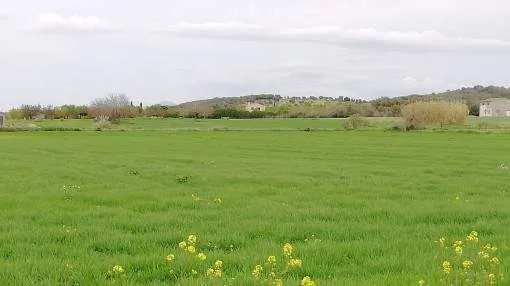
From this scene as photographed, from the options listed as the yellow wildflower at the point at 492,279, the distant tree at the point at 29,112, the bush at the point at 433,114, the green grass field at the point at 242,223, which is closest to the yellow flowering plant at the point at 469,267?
the yellow wildflower at the point at 492,279

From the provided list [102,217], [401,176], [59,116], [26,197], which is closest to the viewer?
[102,217]

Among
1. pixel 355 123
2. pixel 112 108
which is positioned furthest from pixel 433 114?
pixel 112 108

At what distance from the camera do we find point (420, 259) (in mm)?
9180

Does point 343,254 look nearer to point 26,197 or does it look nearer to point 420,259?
point 420,259

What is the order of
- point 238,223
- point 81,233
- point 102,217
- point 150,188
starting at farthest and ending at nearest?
point 150,188 < point 102,217 < point 238,223 < point 81,233

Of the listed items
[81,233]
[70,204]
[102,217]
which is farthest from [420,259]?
[70,204]

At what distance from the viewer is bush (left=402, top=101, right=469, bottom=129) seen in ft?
354

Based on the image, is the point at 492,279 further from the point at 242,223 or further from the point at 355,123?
the point at 355,123

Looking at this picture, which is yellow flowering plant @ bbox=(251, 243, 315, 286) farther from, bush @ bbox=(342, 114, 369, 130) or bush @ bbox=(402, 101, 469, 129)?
bush @ bbox=(342, 114, 369, 130)

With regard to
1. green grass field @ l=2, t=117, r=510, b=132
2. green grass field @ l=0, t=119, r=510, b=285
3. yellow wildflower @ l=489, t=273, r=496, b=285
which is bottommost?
green grass field @ l=2, t=117, r=510, b=132

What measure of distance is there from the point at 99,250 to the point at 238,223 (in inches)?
134

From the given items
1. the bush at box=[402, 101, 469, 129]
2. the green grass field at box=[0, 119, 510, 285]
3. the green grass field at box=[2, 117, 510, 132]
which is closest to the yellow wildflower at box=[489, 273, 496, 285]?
the green grass field at box=[0, 119, 510, 285]

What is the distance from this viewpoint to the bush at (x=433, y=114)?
10781 cm

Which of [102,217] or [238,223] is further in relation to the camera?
[102,217]
